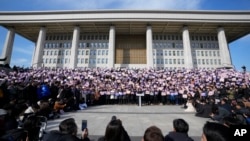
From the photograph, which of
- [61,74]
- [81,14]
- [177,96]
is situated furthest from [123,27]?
[177,96]

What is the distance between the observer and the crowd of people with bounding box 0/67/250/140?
799cm

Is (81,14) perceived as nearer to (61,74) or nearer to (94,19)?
(94,19)

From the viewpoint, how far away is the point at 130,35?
168ft

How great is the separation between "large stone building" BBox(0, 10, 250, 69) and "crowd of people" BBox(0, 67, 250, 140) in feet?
60.2

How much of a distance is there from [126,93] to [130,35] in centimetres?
3675

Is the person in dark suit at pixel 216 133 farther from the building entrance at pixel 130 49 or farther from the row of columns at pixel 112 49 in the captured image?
the building entrance at pixel 130 49

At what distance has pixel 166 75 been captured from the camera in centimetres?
2203

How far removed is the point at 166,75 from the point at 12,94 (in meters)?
16.6

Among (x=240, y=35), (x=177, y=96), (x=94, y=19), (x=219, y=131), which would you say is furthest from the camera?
(x=240, y=35)

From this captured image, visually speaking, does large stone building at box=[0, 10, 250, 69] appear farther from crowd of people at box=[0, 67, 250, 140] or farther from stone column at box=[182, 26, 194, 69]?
crowd of people at box=[0, 67, 250, 140]

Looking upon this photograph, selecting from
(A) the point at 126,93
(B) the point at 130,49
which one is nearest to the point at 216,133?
(A) the point at 126,93

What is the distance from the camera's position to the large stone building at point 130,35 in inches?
1628

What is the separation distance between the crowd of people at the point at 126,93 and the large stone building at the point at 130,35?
1836cm

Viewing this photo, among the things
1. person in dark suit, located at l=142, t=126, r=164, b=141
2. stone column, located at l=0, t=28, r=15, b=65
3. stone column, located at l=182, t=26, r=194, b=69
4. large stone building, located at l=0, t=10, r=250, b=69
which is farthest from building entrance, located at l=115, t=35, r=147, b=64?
person in dark suit, located at l=142, t=126, r=164, b=141
